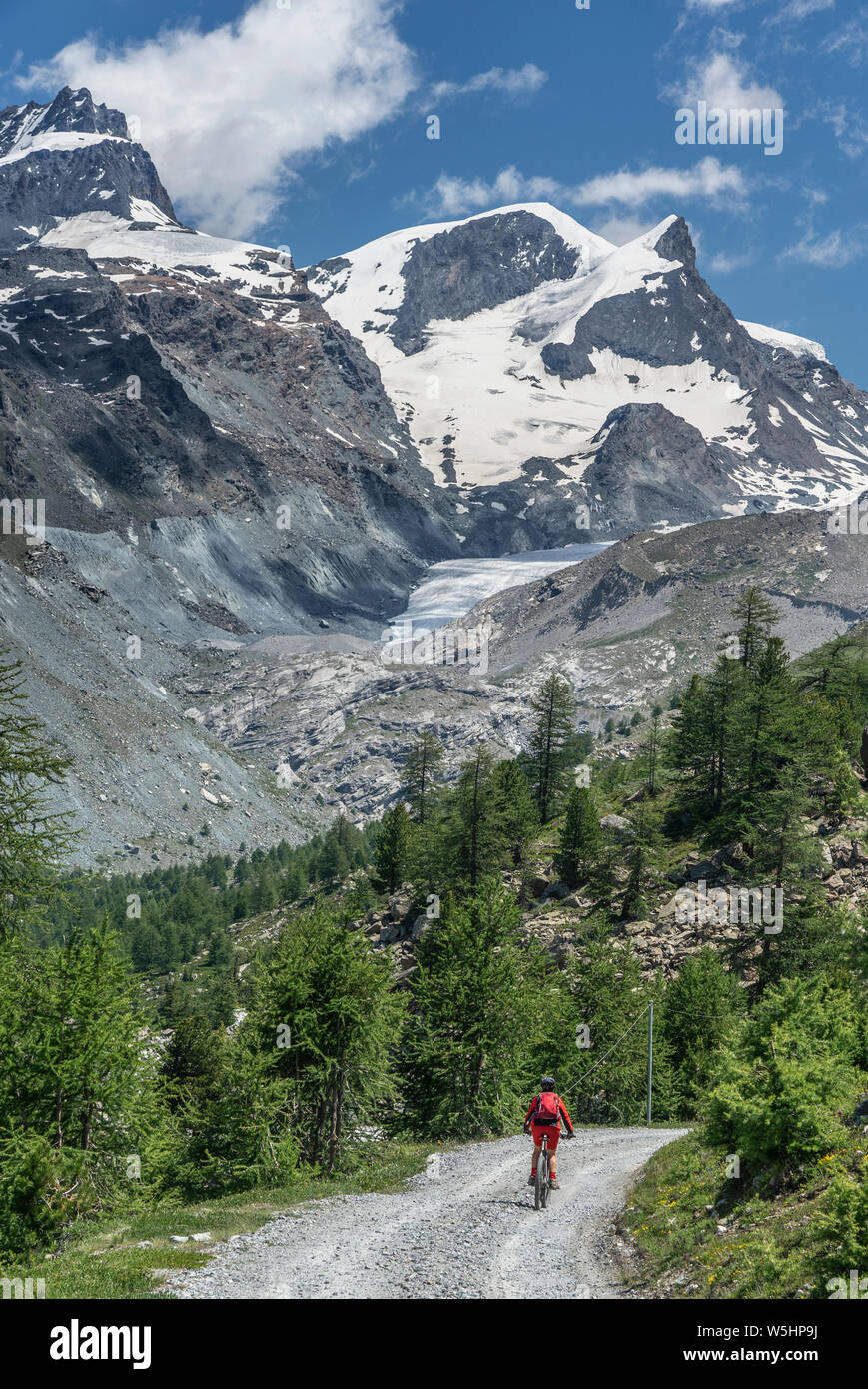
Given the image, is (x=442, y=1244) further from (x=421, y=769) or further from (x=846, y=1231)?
(x=421, y=769)

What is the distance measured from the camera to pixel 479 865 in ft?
209

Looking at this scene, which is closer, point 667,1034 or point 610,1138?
point 610,1138

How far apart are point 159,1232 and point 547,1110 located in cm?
683

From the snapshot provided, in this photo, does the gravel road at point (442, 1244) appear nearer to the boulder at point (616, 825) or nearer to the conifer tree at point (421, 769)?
the boulder at point (616, 825)

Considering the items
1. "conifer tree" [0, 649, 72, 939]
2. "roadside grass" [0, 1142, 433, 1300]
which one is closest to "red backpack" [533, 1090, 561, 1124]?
"roadside grass" [0, 1142, 433, 1300]

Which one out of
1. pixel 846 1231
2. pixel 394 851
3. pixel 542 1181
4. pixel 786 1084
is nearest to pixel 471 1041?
pixel 542 1181

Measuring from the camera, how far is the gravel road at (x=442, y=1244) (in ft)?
42.6

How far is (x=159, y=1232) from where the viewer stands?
56.9ft

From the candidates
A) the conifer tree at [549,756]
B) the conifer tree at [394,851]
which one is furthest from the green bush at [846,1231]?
the conifer tree at [549,756]

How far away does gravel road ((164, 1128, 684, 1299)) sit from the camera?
42.6ft

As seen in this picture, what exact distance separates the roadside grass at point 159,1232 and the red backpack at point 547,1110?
4.40 metres
